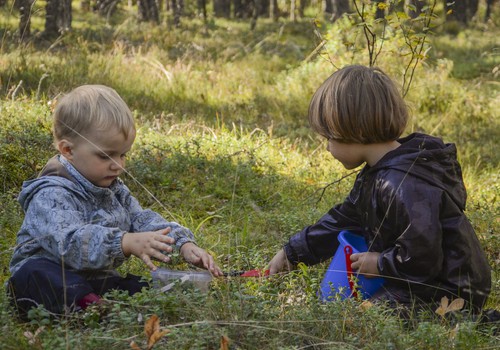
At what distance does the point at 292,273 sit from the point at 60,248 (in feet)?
4.11

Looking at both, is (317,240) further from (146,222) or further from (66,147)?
(66,147)

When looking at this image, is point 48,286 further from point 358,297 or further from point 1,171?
point 1,171

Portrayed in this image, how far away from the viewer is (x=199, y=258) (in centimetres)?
337

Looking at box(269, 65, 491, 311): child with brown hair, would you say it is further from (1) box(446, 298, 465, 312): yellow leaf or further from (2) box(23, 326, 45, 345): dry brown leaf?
(2) box(23, 326, 45, 345): dry brown leaf

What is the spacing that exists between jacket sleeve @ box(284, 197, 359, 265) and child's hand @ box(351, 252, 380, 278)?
1.60ft

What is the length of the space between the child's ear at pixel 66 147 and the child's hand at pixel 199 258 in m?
0.71

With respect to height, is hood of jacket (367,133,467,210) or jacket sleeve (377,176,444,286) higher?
hood of jacket (367,133,467,210)

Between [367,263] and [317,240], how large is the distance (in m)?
0.59

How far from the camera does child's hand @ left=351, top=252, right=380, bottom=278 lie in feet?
11.0

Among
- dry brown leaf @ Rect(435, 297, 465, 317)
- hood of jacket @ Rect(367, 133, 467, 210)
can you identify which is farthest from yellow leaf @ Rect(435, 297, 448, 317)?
hood of jacket @ Rect(367, 133, 467, 210)

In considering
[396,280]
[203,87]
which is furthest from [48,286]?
[203,87]

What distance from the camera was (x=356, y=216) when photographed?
381 centimetres

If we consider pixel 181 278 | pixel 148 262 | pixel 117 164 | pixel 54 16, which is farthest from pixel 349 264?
pixel 54 16

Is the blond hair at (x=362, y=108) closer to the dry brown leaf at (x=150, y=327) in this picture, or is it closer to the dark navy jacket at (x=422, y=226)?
the dark navy jacket at (x=422, y=226)
